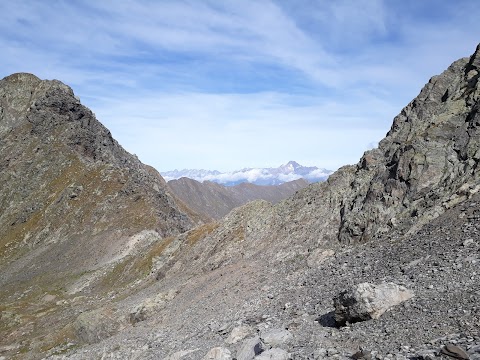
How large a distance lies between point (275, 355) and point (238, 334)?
24.5ft

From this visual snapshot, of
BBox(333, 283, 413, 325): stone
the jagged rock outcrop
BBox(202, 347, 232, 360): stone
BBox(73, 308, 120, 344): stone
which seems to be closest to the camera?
BBox(333, 283, 413, 325): stone

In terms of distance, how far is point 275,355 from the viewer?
21.5 meters

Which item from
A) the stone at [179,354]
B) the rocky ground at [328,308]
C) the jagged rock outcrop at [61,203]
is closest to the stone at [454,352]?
the rocky ground at [328,308]

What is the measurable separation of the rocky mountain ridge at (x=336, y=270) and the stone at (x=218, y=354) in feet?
0.28

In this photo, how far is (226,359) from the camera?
25.5m

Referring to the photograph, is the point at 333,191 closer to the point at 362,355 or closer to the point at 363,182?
the point at 363,182

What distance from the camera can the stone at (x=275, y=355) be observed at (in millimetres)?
21219

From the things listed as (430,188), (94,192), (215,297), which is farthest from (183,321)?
(94,192)

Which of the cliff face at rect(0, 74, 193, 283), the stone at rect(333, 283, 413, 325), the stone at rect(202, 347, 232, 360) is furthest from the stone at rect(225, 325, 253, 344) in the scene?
the cliff face at rect(0, 74, 193, 283)

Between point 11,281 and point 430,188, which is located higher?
point 430,188

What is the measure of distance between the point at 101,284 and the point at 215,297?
4828 cm

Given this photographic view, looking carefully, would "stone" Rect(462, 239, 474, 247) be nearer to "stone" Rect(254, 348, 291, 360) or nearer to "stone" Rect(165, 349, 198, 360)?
"stone" Rect(254, 348, 291, 360)

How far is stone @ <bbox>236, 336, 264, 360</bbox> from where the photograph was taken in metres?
24.1

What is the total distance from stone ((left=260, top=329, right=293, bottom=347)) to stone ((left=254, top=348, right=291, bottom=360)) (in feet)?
6.63
